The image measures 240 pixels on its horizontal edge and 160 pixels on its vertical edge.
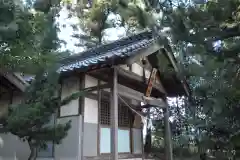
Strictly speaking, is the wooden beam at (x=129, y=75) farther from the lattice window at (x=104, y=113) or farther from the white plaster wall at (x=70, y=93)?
the white plaster wall at (x=70, y=93)

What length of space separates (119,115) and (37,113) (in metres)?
4.44

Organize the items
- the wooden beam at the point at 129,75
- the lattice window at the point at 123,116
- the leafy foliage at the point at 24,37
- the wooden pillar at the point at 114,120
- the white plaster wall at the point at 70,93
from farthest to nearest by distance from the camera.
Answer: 1. the lattice window at the point at 123,116
2. the white plaster wall at the point at 70,93
3. the wooden beam at the point at 129,75
4. the wooden pillar at the point at 114,120
5. the leafy foliage at the point at 24,37

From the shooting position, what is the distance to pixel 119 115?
8.99 m

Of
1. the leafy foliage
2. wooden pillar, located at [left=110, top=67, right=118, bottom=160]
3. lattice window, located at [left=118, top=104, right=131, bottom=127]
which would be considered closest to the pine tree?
the leafy foliage

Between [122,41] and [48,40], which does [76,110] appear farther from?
[48,40]

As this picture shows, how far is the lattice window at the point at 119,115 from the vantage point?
7871 mm

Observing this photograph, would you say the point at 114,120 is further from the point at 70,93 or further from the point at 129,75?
the point at 70,93

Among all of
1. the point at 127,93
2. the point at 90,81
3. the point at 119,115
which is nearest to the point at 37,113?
the point at 90,81

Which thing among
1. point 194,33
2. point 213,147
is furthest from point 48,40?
point 213,147

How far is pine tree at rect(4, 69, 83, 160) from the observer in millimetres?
4688

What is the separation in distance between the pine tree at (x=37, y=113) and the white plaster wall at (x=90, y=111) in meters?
1.66

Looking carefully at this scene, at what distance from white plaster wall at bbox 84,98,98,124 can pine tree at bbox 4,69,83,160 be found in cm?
166

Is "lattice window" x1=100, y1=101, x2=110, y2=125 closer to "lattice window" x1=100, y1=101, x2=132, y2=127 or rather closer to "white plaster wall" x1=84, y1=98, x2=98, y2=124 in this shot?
"lattice window" x1=100, y1=101, x2=132, y2=127

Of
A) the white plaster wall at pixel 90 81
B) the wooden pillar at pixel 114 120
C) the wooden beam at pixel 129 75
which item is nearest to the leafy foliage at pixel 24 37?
the wooden pillar at pixel 114 120
